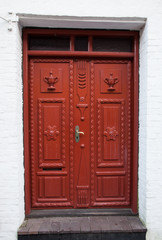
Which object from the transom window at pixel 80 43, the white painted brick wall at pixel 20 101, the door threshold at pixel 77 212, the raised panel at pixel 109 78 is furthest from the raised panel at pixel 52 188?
the transom window at pixel 80 43

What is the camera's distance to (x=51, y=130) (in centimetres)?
309

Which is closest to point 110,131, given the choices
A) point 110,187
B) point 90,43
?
point 110,187

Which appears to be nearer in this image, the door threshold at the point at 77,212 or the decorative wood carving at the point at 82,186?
the door threshold at the point at 77,212

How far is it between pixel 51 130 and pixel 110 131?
103 centimetres

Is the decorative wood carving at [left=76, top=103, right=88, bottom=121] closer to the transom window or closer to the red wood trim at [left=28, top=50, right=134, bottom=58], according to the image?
the red wood trim at [left=28, top=50, right=134, bottom=58]

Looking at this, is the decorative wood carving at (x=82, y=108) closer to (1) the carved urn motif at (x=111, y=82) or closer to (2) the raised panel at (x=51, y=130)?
(2) the raised panel at (x=51, y=130)

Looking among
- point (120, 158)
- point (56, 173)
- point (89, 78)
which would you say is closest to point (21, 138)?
point (56, 173)

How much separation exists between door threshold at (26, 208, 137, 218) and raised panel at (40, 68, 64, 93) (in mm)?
2099

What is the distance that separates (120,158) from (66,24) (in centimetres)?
244

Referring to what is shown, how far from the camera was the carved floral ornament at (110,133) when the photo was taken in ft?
10.3

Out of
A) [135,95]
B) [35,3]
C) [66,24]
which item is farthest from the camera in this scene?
[135,95]

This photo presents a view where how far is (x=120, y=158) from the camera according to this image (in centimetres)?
320

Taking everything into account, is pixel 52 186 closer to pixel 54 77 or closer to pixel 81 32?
pixel 54 77

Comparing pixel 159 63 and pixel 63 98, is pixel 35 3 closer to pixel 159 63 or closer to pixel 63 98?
pixel 63 98
